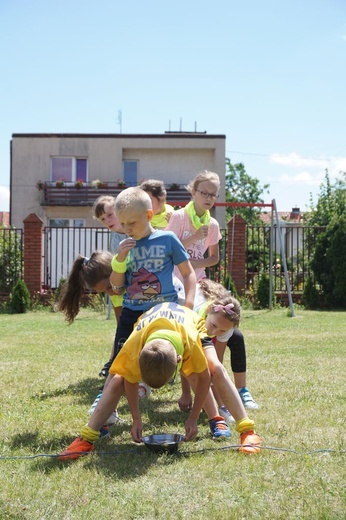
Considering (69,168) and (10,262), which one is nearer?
(10,262)

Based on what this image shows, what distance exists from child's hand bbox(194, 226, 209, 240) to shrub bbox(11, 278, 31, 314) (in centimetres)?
1067

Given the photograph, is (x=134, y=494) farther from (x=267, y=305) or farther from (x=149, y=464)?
(x=267, y=305)

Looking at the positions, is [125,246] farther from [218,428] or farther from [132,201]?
[218,428]

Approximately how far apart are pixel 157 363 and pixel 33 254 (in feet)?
43.8

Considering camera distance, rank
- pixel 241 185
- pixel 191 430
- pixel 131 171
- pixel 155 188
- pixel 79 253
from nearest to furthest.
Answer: pixel 191 430 < pixel 155 188 < pixel 79 253 < pixel 131 171 < pixel 241 185

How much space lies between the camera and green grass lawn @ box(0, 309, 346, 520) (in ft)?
8.72

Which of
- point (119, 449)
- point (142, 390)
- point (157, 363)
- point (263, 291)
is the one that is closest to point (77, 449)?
point (119, 449)

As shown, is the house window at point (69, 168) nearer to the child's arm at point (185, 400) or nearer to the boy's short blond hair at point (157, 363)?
the child's arm at point (185, 400)

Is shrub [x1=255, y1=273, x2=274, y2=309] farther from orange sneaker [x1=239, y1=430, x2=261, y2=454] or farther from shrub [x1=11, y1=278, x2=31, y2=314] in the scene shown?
orange sneaker [x1=239, y1=430, x2=261, y2=454]

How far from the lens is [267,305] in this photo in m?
15.2

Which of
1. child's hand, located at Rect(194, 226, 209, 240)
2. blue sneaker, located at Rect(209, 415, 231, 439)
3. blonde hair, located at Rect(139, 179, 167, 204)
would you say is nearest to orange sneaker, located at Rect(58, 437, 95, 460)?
blue sneaker, located at Rect(209, 415, 231, 439)

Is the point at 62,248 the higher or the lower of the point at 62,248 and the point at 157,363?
the higher

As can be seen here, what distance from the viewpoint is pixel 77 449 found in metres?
3.46

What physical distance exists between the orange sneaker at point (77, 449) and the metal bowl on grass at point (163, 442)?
30 cm
